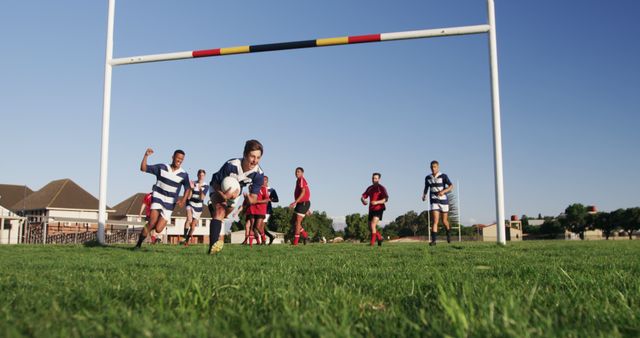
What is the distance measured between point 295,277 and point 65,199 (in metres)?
57.6

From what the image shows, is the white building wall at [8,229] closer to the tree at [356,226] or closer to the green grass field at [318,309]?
the green grass field at [318,309]

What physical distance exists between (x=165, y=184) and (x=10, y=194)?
193 ft

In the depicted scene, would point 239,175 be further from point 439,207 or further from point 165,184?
point 439,207

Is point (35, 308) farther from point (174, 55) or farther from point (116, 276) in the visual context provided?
point (174, 55)

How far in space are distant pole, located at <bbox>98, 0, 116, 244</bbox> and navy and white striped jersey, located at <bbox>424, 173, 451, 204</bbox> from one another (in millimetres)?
8257

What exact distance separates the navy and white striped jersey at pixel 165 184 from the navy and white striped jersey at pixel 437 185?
6.92 meters

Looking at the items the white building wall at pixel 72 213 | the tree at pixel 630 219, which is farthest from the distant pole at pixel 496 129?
the tree at pixel 630 219

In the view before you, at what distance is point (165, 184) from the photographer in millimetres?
10273

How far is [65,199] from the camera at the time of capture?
54438 millimetres

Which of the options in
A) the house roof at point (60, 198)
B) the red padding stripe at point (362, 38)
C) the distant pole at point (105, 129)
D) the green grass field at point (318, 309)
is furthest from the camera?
the house roof at point (60, 198)

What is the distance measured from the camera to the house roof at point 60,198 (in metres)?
53.9

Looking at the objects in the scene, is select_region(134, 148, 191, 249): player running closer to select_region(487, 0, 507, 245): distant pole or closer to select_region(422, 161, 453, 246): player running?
select_region(487, 0, 507, 245): distant pole

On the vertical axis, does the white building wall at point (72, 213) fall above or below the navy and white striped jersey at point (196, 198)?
above

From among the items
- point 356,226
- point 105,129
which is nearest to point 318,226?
point 356,226
